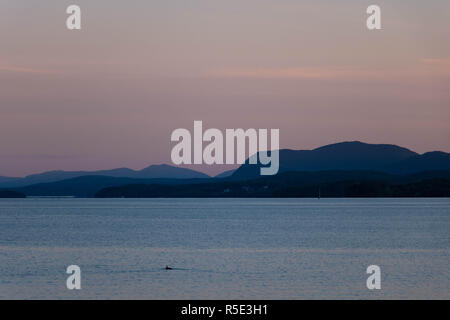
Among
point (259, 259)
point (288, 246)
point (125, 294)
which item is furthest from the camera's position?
point (288, 246)

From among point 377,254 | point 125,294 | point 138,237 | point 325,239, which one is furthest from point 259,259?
point 138,237

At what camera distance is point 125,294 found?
39188 mm

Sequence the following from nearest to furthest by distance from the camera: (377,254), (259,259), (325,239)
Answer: (259,259) → (377,254) → (325,239)

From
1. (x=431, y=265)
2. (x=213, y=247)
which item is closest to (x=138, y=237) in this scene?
(x=213, y=247)
